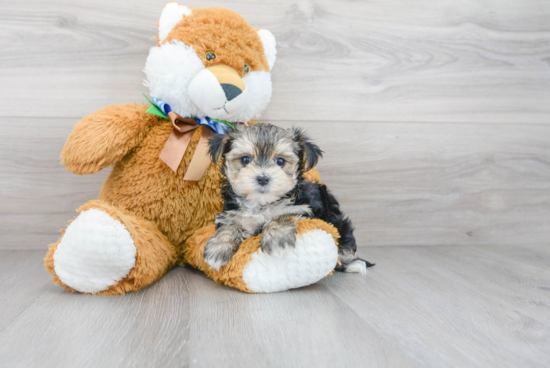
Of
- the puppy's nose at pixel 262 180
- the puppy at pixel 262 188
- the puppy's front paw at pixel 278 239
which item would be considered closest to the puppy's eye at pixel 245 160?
the puppy at pixel 262 188

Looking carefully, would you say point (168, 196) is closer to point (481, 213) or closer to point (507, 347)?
point (507, 347)

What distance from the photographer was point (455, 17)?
2227 millimetres

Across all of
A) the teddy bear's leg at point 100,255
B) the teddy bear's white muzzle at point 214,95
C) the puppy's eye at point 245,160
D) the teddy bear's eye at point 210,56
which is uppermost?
the teddy bear's eye at point 210,56

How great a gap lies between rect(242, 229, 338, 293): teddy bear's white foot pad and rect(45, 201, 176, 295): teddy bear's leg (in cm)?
37

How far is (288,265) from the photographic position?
1.39 m

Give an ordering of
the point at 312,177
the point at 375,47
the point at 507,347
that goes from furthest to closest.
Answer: the point at 375,47, the point at 312,177, the point at 507,347

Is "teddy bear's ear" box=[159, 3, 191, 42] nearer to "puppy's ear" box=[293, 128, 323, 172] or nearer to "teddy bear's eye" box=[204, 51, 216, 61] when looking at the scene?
"teddy bear's eye" box=[204, 51, 216, 61]

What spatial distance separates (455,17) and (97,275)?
2.17 m

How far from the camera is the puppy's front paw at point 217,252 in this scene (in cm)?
140

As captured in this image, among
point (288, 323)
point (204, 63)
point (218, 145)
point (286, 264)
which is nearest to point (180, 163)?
point (218, 145)

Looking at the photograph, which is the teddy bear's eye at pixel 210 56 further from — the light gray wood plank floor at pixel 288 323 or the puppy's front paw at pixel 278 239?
the light gray wood plank floor at pixel 288 323

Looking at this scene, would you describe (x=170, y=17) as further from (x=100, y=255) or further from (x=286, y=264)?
(x=286, y=264)

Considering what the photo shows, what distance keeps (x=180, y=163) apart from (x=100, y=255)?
503mm

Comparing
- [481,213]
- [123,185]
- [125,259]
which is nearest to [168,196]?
[123,185]
